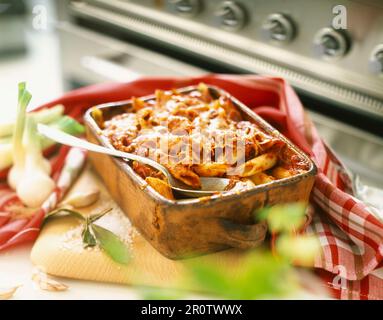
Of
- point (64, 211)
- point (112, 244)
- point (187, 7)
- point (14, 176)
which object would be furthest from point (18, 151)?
point (187, 7)

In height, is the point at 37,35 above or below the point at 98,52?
below

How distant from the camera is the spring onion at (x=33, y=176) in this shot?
740 millimetres

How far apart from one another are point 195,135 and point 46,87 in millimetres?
871

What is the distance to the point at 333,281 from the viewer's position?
613mm

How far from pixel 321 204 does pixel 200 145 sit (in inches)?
7.3

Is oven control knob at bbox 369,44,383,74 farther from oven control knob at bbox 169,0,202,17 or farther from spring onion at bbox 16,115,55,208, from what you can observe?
spring onion at bbox 16,115,55,208

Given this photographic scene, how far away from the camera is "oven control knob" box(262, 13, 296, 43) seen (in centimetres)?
89

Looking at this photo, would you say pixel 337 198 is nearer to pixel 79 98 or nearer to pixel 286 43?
pixel 286 43

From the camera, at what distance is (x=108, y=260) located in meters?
0.63

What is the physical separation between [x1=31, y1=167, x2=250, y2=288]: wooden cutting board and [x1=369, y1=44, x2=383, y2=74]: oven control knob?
40 centimetres

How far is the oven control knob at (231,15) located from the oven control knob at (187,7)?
5 cm

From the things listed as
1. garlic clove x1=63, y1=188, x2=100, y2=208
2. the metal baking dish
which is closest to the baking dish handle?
the metal baking dish

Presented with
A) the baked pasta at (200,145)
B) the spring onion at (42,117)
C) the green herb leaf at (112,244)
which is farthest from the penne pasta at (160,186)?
the spring onion at (42,117)

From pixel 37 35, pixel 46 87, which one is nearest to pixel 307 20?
pixel 46 87
